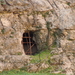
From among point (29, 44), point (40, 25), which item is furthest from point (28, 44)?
point (40, 25)

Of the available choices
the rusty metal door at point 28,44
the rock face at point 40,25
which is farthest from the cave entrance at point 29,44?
the rock face at point 40,25

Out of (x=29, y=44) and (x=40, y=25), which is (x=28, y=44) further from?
(x=40, y=25)

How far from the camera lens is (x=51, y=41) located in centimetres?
1088

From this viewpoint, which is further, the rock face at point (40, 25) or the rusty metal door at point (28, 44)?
the rusty metal door at point (28, 44)

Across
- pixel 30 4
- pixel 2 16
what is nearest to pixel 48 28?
pixel 30 4

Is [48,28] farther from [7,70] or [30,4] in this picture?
[7,70]

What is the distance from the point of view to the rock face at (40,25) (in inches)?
401

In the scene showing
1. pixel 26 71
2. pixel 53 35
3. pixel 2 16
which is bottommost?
pixel 26 71

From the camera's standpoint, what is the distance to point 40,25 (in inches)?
423

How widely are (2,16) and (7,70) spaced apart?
7.45ft

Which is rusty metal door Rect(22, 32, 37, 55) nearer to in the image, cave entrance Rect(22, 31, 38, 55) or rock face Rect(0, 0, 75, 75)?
cave entrance Rect(22, 31, 38, 55)

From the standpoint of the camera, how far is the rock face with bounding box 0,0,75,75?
401 inches

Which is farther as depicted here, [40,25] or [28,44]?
[28,44]

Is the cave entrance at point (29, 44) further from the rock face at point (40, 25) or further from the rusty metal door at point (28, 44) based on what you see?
the rock face at point (40, 25)
